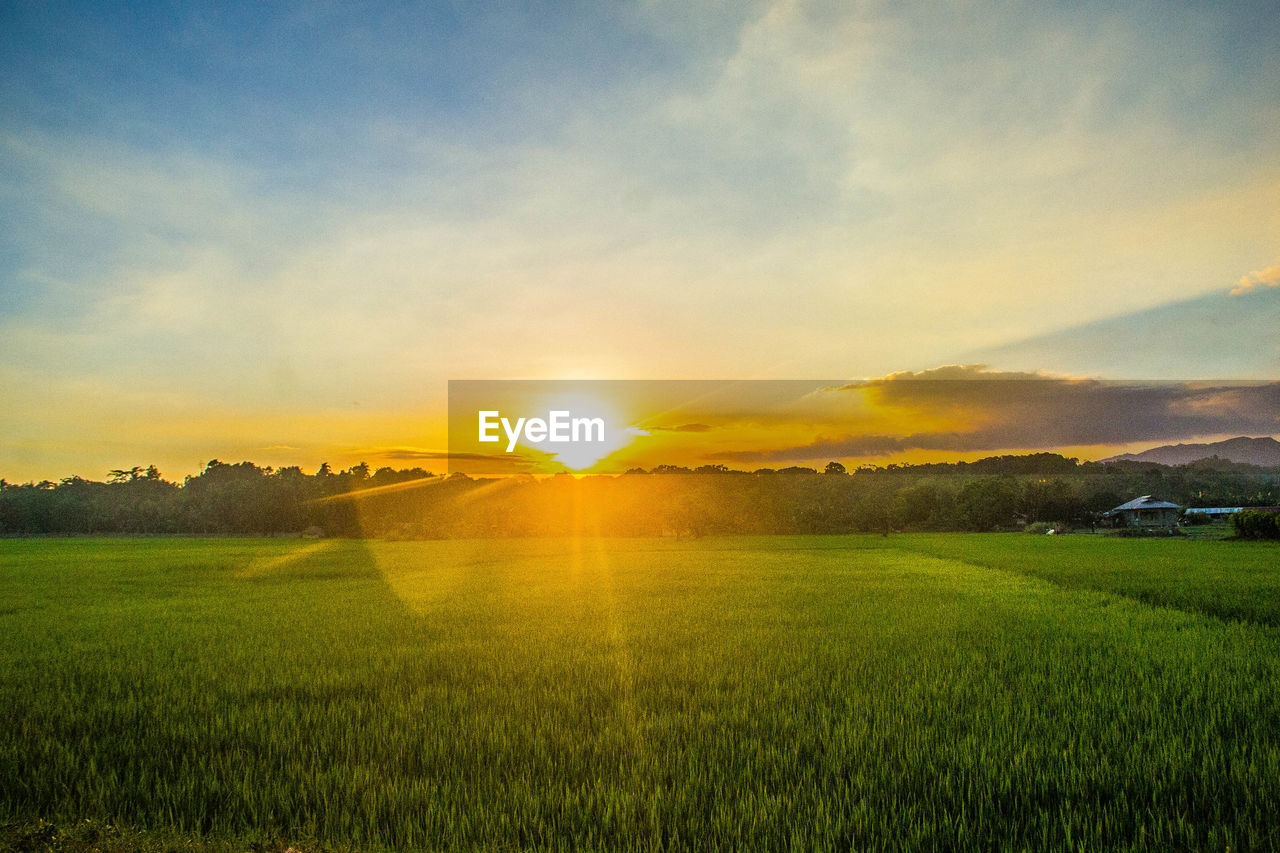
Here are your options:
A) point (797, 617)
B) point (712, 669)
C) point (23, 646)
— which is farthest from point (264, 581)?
point (712, 669)

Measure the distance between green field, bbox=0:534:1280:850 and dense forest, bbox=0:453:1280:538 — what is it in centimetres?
4967

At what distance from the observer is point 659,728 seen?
18.5 ft

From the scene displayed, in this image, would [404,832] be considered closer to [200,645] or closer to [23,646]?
[200,645]

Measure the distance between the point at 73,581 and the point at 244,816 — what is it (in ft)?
78.8

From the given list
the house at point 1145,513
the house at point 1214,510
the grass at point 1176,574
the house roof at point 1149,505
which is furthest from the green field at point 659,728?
the house at point 1214,510

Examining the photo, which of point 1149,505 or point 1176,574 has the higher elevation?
point 1176,574

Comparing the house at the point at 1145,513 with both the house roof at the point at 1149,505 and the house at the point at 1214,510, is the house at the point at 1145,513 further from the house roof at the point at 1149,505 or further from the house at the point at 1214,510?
the house at the point at 1214,510

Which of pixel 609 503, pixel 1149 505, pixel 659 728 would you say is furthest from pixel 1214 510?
pixel 659 728

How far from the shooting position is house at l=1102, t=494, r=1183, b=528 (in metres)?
68.3

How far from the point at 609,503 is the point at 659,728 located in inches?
2559

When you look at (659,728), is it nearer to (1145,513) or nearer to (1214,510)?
(1145,513)

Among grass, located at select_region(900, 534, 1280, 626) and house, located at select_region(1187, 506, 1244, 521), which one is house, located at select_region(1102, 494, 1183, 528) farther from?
grass, located at select_region(900, 534, 1280, 626)

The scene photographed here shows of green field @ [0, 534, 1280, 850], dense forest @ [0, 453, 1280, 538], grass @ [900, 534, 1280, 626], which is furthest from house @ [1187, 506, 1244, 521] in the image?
green field @ [0, 534, 1280, 850]

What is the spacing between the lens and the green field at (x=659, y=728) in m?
3.99
